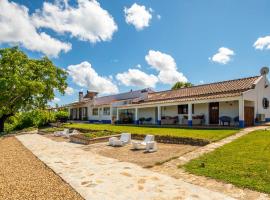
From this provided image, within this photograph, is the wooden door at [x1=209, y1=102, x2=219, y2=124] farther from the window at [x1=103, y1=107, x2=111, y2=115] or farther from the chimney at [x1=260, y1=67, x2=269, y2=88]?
the window at [x1=103, y1=107, x2=111, y2=115]

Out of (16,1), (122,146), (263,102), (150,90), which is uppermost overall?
(16,1)

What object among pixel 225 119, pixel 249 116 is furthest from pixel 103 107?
pixel 249 116

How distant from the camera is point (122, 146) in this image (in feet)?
46.9

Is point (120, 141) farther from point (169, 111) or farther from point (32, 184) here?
point (169, 111)

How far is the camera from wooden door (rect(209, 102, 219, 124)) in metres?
22.0

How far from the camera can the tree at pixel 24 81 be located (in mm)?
24781

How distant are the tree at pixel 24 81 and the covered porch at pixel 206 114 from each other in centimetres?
1171

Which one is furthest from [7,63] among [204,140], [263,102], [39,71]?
[263,102]

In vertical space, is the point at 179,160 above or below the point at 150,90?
below

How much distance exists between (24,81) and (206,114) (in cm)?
2016

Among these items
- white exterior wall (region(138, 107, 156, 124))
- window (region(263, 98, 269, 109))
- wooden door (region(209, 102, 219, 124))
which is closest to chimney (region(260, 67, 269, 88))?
window (region(263, 98, 269, 109))

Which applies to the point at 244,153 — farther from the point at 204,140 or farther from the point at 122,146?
the point at 122,146

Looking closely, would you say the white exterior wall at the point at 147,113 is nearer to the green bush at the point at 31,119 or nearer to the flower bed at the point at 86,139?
the flower bed at the point at 86,139

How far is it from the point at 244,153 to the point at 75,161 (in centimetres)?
721
